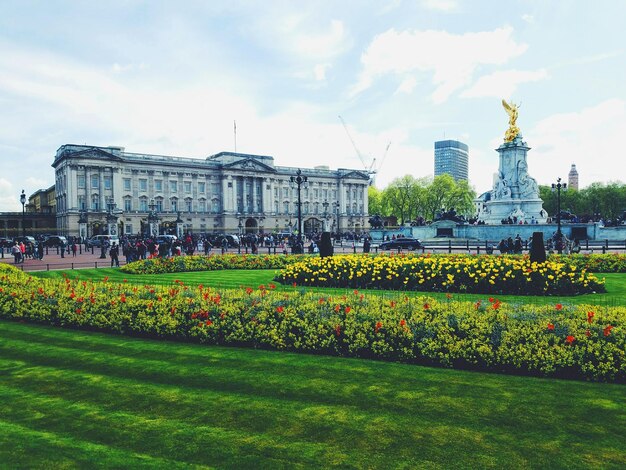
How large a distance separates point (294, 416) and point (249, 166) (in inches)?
4051

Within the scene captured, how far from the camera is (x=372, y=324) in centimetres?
1005

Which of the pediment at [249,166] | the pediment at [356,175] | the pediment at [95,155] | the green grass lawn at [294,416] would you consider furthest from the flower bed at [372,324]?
the pediment at [356,175]

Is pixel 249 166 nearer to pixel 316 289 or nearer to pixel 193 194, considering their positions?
pixel 193 194

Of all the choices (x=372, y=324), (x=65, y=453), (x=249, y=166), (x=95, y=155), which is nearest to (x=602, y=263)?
(x=372, y=324)

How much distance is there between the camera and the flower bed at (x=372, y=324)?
850 centimetres

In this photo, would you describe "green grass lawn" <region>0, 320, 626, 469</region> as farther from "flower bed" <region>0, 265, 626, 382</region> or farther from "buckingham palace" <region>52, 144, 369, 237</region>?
"buckingham palace" <region>52, 144, 369, 237</region>

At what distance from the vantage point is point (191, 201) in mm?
102062

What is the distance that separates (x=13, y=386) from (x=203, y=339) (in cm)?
376

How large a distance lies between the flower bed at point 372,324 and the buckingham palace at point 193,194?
218 ft

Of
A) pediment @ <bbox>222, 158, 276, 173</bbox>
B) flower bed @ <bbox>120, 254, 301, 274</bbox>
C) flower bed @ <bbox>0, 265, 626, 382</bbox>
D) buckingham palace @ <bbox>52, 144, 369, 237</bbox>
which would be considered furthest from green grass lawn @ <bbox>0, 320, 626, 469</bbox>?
pediment @ <bbox>222, 158, 276, 173</bbox>

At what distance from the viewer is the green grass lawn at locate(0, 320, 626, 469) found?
5.73 meters

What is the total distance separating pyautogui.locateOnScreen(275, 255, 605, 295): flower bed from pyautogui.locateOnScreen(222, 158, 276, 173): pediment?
285ft

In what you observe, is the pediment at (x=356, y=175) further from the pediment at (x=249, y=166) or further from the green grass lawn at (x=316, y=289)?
the green grass lawn at (x=316, y=289)

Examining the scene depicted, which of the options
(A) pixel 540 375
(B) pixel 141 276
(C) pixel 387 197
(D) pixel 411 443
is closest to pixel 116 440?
(D) pixel 411 443
